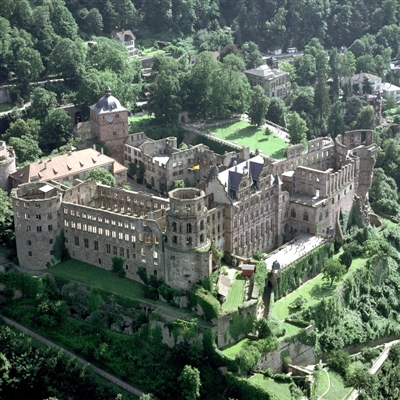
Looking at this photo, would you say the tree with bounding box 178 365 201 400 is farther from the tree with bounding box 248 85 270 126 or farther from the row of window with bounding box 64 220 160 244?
the tree with bounding box 248 85 270 126

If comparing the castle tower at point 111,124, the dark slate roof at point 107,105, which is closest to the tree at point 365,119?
the castle tower at point 111,124

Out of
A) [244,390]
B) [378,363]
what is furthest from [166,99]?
[244,390]

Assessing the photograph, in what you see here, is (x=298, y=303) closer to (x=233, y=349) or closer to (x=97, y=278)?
(x=233, y=349)

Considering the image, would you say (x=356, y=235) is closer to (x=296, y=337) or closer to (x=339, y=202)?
(x=339, y=202)

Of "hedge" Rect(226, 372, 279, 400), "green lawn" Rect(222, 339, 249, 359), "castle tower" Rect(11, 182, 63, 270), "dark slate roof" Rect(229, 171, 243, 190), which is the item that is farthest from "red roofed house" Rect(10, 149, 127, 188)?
"hedge" Rect(226, 372, 279, 400)

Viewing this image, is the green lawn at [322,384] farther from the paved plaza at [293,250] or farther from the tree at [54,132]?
the tree at [54,132]

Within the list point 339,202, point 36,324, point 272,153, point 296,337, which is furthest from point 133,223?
point 272,153

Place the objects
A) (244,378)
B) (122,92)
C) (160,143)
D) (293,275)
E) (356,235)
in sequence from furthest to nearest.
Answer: (122,92) < (160,143) < (356,235) < (293,275) < (244,378)
